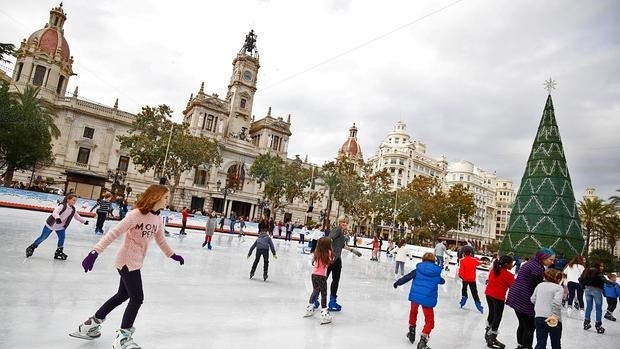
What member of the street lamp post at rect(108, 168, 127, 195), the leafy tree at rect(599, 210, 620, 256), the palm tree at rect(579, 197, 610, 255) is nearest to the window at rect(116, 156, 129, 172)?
the street lamp post at rect(108, 168, 127, 195)

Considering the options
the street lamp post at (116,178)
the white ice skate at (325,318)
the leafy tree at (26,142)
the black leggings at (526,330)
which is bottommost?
the white ice skate at (325,318)

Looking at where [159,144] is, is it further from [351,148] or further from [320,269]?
[351,148]

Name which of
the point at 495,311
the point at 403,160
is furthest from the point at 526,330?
the point at 403,160

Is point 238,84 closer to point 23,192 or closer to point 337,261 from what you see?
point 23,192

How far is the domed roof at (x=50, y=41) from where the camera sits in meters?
43.8

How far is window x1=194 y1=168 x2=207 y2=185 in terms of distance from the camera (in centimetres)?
4872

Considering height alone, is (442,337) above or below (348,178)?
below

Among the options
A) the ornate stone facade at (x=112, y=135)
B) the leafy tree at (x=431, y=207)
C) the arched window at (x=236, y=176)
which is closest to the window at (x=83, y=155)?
the ornate stone facade at (x=112, y=135)

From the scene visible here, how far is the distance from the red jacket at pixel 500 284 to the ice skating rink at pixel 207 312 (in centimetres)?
80

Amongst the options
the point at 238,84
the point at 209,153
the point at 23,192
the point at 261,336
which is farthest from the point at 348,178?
the point at 261,336

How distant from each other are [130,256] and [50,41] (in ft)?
176

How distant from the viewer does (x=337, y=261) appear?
22.8 feet

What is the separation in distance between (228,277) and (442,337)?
5.11m

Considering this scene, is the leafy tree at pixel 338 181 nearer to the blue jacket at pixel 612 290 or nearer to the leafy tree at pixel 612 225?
the leafy tree at pixel 612 225
